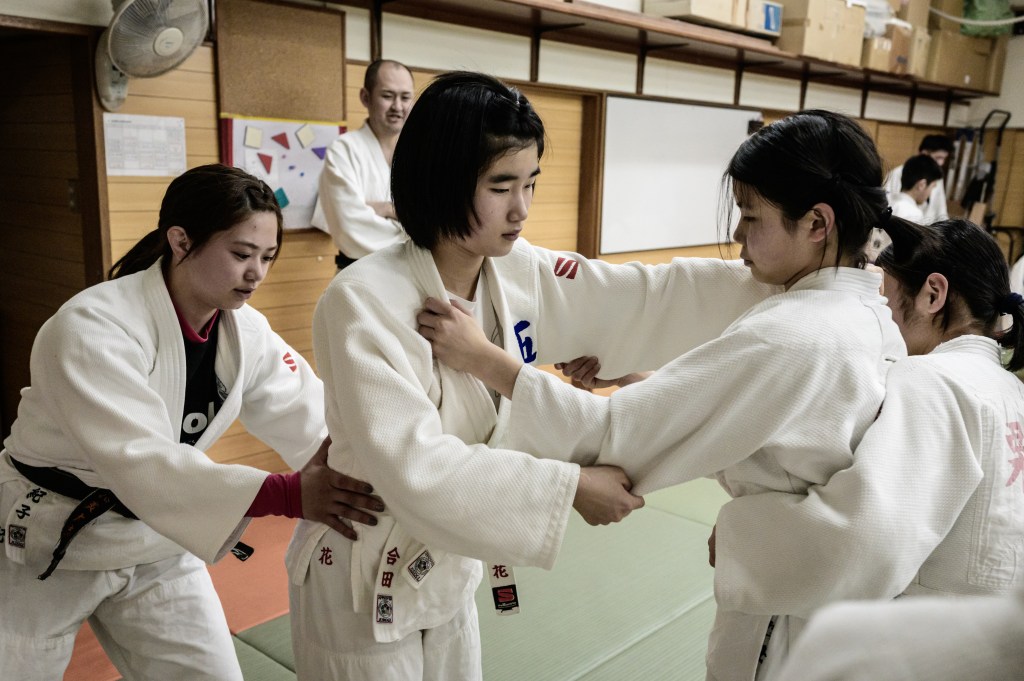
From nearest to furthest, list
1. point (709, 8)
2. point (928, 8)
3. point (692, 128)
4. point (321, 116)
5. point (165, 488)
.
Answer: point (165, 488) < point (321, 116) < point (709, 8) < point (692, 128) < point (928, 8)

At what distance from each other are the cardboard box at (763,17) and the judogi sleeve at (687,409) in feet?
19.4

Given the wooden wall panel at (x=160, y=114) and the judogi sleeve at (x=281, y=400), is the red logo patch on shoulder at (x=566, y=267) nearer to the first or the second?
the judogi sleeve at (x=281, y=400)

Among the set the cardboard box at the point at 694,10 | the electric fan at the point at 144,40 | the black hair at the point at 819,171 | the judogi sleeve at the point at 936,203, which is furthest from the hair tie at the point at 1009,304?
the judogi sleeve at the point at 936,203

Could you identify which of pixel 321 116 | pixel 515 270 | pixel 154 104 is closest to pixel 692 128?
pixel 321 116

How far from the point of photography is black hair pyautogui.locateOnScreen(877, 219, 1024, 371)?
171cm

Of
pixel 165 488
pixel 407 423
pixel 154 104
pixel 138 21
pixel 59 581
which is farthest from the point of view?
pixel 154 104

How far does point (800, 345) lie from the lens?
4.36 ft

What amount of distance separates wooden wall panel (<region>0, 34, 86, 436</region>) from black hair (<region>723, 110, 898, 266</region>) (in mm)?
3231

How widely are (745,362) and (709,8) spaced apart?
18.3ft

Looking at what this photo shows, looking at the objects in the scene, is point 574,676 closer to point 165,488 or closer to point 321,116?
point 165,488

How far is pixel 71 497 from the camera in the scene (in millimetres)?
1858

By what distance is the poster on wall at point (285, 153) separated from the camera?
398 centimetres

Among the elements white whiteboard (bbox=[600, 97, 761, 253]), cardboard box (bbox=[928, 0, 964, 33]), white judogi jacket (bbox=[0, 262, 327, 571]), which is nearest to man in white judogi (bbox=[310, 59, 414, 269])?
white judogi jacket (bbox=[0, 262, 327, 571])

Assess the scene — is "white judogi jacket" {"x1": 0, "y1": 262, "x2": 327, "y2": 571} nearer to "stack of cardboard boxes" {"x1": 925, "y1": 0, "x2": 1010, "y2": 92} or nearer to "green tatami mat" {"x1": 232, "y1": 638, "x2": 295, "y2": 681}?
"green tatami mat" {"x1": 232, "y1": 638, "x2": 295, "y2": 681}
